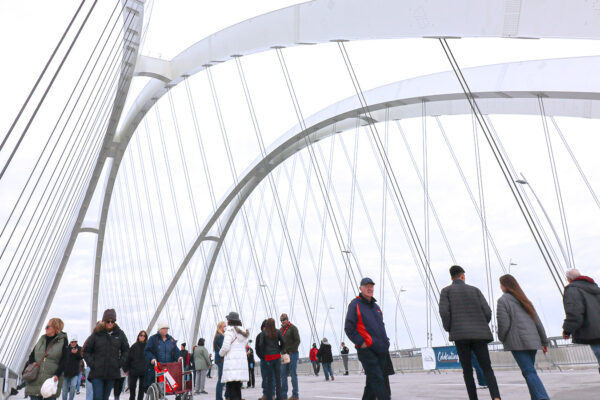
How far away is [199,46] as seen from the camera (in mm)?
24438

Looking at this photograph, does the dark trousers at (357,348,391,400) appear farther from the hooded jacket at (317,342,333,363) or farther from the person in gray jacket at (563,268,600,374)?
the hooded jacket at (317,342,333,363)

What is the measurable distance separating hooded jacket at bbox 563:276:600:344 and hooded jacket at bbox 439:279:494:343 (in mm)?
1058

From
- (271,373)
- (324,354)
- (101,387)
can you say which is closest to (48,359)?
(101,387)

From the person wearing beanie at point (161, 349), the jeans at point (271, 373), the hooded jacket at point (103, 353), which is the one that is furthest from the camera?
the jeans at point (271, 373)

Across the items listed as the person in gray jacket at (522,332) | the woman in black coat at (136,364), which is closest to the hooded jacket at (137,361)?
the woman in black coat at (136,364)

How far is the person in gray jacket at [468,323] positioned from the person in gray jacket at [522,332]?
0.58ft

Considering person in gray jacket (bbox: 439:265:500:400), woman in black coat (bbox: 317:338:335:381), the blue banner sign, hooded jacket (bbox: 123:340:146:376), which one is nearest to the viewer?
person in gray jacket (bbox: 439:265:500:400)

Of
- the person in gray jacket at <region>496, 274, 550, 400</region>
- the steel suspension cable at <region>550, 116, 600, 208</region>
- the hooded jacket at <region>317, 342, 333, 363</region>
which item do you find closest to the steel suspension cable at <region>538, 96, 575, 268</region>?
the steel suspension cable at <region>550, 116, 600, 208</region>

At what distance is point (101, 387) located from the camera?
8.37m

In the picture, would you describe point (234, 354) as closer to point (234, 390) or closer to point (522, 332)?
point (234, 390)

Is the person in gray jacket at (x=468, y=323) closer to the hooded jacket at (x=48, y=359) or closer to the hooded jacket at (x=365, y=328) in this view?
the hooded jacket at (x=365, y=328)

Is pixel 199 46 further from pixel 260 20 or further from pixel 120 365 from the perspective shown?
pixel 120 365

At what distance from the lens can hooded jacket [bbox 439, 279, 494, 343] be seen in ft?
22.5

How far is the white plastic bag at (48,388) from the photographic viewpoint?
714cm
